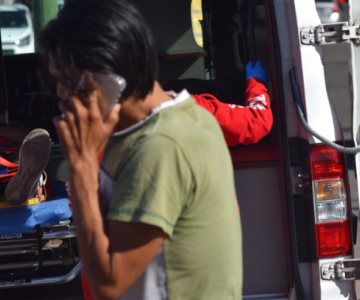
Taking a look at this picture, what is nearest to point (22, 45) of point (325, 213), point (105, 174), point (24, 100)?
point (24, 100)

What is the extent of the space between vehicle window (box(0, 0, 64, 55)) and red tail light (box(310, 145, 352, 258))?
2.10 meters

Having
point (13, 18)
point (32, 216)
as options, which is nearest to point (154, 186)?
point (32, 216)

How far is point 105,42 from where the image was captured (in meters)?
1.56

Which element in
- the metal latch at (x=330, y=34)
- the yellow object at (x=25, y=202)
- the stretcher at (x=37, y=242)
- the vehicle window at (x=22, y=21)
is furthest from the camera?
the vehicle window at (x=22, y=21)

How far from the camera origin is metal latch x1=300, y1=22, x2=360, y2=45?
271 centimetres

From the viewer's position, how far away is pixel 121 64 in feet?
5.19

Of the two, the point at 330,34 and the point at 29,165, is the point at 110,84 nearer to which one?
the point at 330,34

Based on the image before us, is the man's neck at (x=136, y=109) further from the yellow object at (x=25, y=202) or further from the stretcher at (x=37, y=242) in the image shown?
the yellow object at (x=25, y=202)

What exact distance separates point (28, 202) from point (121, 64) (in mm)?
2201

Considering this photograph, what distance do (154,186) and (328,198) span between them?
4.55 feet

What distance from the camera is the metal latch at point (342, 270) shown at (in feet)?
9.21

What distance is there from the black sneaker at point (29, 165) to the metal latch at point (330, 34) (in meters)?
1.25

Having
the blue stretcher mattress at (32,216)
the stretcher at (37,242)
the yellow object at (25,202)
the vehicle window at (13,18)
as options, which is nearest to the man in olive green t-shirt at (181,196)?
the stretcher at (37,242)

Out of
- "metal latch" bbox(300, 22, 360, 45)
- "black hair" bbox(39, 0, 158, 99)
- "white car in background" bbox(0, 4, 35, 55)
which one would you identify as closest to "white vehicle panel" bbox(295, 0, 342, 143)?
"metal latch" bbox(300, 22, 360, 45)
